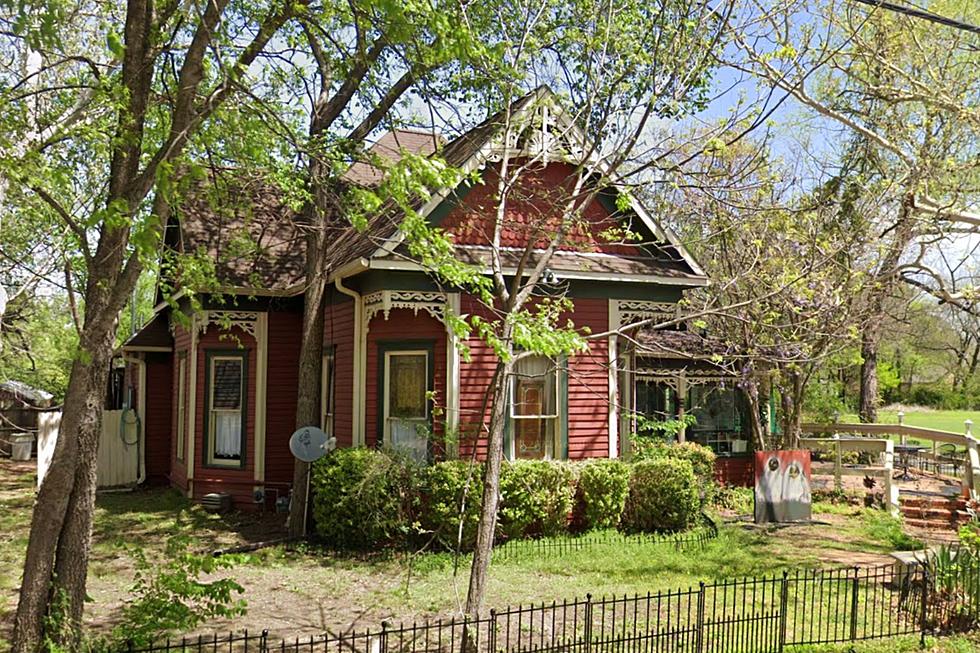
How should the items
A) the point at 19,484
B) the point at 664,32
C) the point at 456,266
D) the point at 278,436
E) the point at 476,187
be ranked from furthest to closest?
the point at 19,484 → the point at 278,436 → the point at 476,187 → the point at 664,32 → the point at 456,266

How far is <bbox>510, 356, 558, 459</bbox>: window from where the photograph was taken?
1469 centimetres

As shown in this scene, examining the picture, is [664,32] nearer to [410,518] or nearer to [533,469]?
[533,469]

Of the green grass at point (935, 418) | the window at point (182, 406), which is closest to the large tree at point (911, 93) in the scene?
the window at point (182, 406)

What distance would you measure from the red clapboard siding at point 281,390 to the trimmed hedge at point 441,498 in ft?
11.7

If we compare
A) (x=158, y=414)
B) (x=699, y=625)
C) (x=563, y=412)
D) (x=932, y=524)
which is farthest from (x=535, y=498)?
(x=158, y=414)

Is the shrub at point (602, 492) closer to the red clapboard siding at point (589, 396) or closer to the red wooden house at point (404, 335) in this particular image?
the red clapboard siding at point (589, 396)

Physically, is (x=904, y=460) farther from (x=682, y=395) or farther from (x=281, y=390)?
(x=281, y=390)

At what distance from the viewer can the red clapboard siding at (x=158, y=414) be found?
71.0 ft

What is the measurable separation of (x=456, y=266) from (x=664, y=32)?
4.46m

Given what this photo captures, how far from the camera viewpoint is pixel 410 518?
1315 cm

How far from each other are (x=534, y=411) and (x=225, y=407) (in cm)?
708

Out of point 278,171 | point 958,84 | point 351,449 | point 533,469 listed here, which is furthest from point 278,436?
point 958,84

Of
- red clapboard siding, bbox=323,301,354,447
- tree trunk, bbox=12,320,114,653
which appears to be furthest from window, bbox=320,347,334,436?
tree trunk, bbox=12,320,114,653

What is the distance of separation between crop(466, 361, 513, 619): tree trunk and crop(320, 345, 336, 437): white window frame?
7852mm
